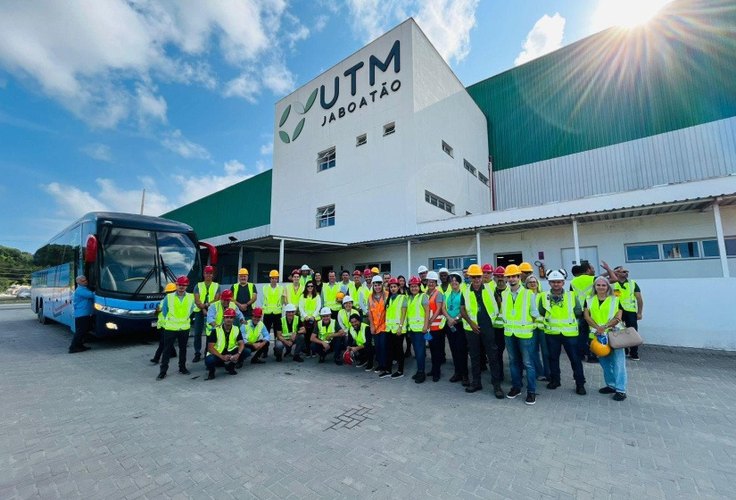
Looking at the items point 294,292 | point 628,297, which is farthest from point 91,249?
point 628,297

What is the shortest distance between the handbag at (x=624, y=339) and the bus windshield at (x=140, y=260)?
949 cm

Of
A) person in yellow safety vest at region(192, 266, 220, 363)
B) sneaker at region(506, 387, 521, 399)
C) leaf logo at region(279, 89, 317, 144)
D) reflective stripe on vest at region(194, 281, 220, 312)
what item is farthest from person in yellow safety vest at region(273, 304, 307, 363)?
leaf logo at region(279, 89, 317, 144)

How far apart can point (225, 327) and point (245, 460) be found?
333 centimetres

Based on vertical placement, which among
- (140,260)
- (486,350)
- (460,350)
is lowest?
(460,350)

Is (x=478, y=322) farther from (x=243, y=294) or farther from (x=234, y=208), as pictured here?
(x=234, y=208)

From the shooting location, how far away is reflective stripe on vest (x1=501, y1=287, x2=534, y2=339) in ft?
15.1

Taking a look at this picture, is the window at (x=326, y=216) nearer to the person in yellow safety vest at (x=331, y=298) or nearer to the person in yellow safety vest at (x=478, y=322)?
the person in yellow safety vest at (x=331, y=298)

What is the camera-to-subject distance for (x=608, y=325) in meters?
4.55

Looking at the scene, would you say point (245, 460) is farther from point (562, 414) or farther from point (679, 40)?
point (679, 40)

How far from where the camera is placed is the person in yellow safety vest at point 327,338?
678cm

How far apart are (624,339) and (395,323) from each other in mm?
3321

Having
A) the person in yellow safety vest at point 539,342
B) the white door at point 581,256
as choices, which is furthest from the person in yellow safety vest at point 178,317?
the white door at point 581,256

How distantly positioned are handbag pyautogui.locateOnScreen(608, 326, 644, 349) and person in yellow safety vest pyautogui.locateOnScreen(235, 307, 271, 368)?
5.98 meters

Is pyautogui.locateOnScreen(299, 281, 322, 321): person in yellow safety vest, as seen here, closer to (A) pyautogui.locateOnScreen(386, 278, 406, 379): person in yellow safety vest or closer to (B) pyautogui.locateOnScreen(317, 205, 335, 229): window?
(A) pyautogui.locateOnScreen(386, 278, 406, 379): person in yellow safety vest
